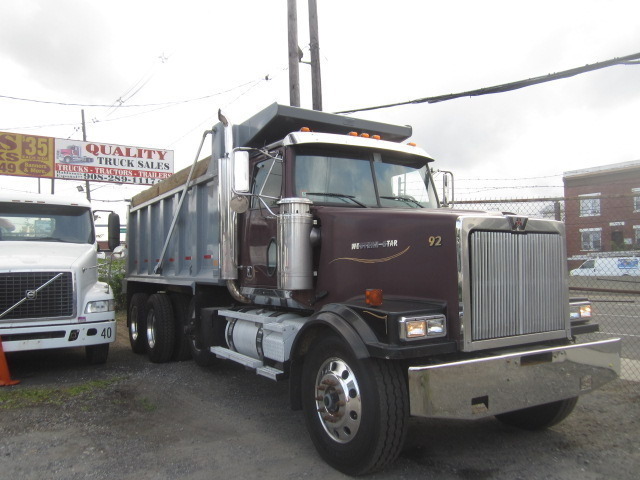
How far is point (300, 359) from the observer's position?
4.29 metres

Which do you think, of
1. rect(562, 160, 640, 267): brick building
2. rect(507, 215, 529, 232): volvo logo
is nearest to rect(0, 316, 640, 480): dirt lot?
rect(507, 215, 529, 232): volvo logo

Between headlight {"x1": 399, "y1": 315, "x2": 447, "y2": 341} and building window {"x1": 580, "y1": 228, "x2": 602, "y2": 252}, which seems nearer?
headlight {"x1": 399, "y1": 315, "x2": 447, "y2": 341}

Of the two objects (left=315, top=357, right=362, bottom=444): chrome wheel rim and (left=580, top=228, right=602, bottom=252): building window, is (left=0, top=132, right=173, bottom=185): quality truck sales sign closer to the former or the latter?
(left=580, top=228, right=602, bottom=252): building window

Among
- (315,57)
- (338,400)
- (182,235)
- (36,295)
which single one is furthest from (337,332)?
(315,57)

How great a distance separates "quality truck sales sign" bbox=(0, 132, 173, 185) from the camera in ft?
63.8

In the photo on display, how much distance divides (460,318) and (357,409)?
95cm

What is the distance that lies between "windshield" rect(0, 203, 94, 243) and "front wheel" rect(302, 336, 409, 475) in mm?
5603

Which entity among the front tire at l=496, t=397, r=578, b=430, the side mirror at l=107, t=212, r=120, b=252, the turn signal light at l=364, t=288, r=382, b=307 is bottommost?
the front tire at l=496, t=397, r=578, b=430

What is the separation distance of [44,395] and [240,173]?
3.60 m

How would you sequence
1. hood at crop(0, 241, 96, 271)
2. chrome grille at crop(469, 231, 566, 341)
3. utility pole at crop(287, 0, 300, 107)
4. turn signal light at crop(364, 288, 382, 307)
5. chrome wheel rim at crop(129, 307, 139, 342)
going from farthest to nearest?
utility pole at crop(287, 0, 300, 107) → chrome wheel rim at crop(129, 307, 139, 342) → hood at crop(0, 241, 96, 271) → turn signal light at crop(364, 288, 382, 307) → chrome grille at crop(469, 231, 566, 341)

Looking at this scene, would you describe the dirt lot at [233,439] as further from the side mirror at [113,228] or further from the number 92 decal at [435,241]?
the side mirror at [113,228]

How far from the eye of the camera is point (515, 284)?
3.75 m

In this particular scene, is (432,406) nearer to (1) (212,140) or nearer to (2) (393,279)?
(2) (393,279)

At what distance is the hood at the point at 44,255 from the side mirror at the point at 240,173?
3.62 m
